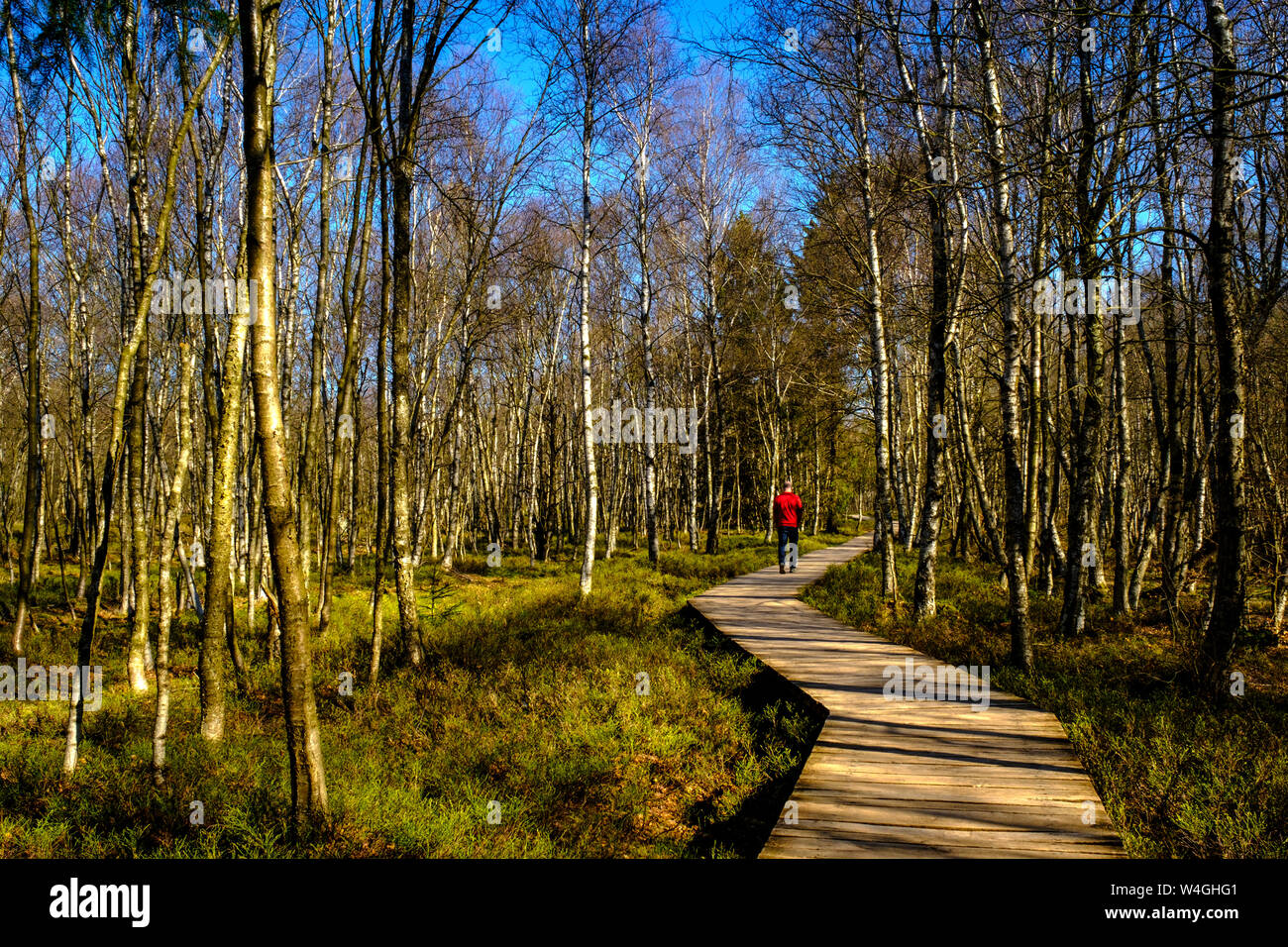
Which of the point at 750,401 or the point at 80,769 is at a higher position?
the point at 750,401

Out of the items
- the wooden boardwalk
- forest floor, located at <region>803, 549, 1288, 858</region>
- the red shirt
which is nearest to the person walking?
the red shirt

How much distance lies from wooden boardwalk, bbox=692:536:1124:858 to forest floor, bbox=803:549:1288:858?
249mm

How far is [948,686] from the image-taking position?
234 inches

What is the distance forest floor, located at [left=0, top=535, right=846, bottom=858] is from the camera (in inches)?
157

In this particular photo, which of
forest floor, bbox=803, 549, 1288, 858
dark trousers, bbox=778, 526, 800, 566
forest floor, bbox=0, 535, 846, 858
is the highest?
dark trousers, bbox=778, 526, 800, 566

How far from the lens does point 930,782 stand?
162 inches

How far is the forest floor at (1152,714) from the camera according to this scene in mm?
3664

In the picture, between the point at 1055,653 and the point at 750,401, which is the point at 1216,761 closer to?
the point at 1055,653

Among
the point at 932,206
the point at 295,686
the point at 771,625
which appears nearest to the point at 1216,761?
the point at 771,625

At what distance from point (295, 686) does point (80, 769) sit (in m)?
3.55

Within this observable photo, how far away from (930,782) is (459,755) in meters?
3.88

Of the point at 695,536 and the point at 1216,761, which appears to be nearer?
the point at 1216,761

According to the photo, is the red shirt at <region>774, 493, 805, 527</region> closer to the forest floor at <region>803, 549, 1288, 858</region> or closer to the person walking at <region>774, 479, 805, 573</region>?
the person walking at <region>774, 479, 805, 573</region>

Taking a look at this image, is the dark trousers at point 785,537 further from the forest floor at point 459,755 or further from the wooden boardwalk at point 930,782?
the wooden boardwalk at point 930,782
